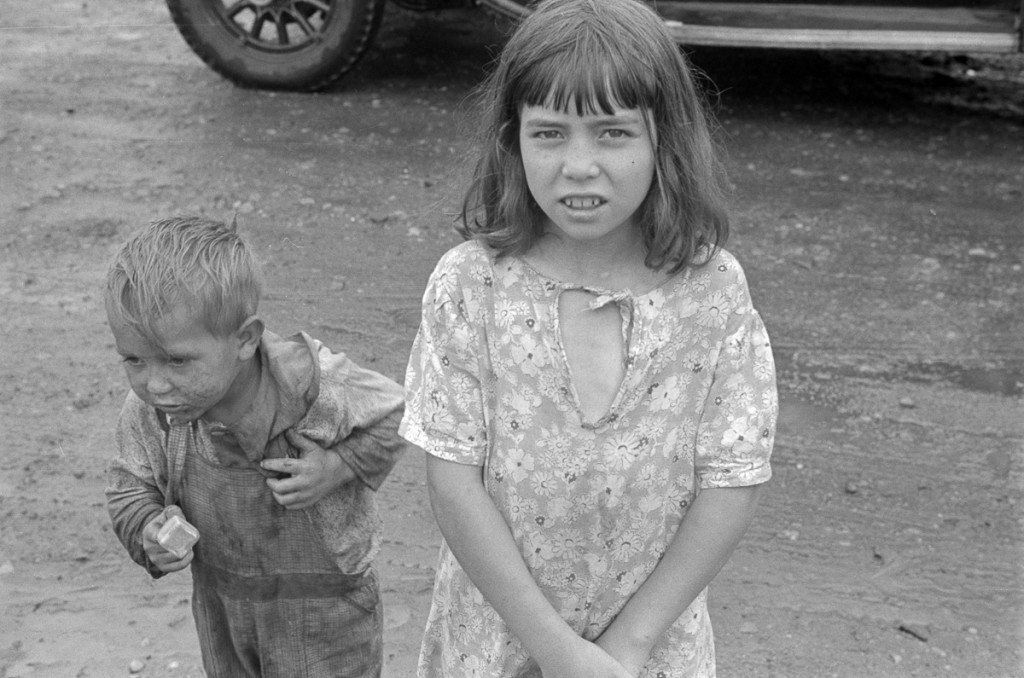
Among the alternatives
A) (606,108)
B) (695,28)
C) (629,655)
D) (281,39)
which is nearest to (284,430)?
(629,655)

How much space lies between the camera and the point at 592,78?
1.84m

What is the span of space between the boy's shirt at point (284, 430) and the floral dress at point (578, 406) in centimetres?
29

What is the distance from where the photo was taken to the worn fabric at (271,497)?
2.24 meters

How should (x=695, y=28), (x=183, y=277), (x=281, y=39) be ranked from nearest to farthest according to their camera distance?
1. (x=183, y=277)
2. (x=695, y=28)
3. (x=281, y=39)

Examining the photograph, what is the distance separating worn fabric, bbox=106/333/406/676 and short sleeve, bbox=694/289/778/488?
63 cm

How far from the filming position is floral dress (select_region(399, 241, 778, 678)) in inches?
76.2

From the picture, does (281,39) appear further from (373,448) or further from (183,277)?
(183,277)

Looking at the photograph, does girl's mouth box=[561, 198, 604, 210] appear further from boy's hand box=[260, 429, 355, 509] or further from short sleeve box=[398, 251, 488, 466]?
boy's hand box=[260, 429, 355, 509]

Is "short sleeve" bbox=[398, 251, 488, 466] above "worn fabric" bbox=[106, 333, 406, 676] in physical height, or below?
above

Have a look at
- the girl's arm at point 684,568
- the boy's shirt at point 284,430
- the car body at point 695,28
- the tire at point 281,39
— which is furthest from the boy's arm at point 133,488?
the tire at point 281,39

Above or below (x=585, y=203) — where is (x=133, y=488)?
below

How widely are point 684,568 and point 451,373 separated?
449mm

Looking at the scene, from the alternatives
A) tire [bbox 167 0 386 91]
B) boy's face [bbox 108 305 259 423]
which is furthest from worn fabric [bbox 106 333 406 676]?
tire [bbox 167 0 386 91]

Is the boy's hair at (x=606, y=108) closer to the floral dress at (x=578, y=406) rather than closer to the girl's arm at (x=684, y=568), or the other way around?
the floral dress at (x=578, y=406)
